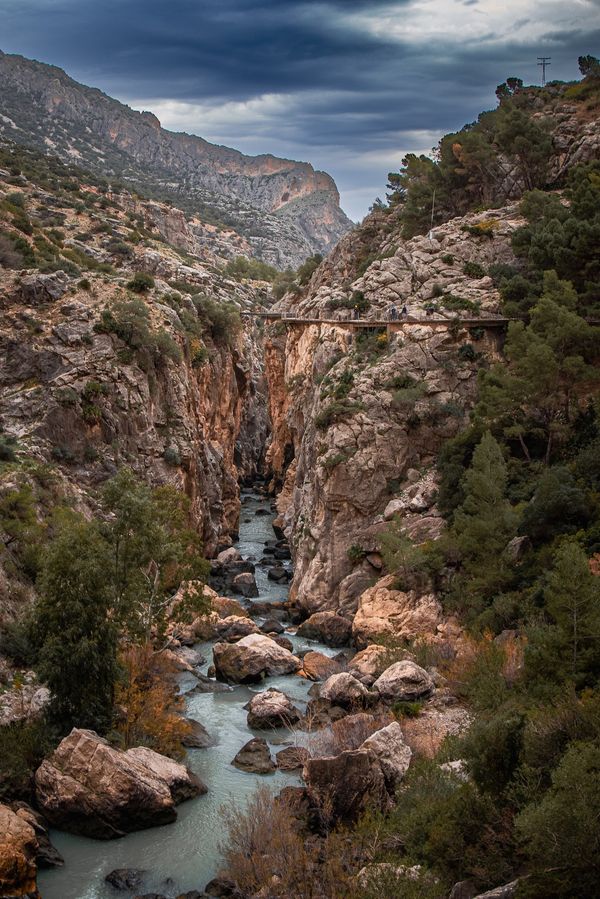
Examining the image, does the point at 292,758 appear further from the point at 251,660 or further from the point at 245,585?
the point at 245,585

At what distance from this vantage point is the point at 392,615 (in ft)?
123

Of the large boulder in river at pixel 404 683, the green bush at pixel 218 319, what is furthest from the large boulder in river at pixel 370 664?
the green bush at pixel 218 319

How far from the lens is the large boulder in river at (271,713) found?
29.3 meters

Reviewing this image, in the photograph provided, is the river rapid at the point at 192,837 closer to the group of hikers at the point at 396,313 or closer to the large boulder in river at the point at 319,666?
the large boulder in river at the point at 319,666

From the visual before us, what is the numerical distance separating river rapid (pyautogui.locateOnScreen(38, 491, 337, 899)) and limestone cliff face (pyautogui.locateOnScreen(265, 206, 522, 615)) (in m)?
12.5

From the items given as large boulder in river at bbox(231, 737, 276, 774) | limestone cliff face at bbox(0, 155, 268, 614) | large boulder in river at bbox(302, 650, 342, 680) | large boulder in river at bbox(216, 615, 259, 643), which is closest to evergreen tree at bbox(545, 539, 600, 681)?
large boulder in river at bbox(231, 737, 276, 774)

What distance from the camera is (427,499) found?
41.6 metres

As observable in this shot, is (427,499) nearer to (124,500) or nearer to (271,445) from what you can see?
(124,500)

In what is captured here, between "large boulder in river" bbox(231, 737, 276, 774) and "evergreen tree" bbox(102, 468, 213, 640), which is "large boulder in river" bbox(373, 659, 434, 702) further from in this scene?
"evergreen tree" bbox(102, 468, 213, 640)

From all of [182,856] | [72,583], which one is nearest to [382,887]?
[182,856]

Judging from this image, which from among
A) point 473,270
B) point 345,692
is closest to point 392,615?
point 345,692

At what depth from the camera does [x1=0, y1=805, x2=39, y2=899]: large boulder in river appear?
17.7m

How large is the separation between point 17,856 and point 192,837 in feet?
17.2

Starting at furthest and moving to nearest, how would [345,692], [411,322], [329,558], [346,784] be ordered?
[411,322], [329,558], [345,692], [346,784]
